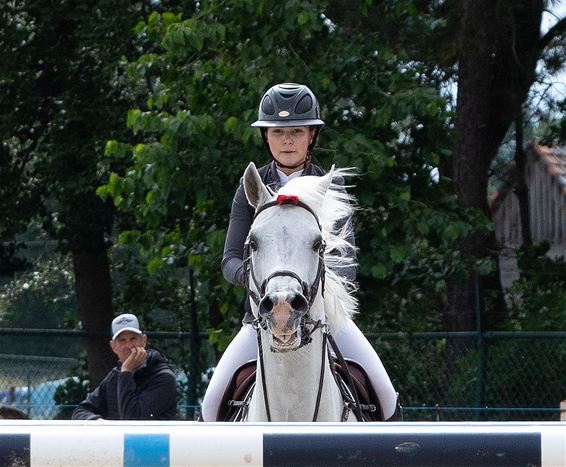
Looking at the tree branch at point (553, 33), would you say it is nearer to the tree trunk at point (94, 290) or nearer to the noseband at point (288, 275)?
the tree trunk at point (94, 290)

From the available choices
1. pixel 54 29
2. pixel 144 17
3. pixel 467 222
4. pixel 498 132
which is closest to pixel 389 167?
pixel 467 222

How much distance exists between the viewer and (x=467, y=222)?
444 inches

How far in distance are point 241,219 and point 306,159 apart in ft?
1.66

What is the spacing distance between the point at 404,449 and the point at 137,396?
6471 mm

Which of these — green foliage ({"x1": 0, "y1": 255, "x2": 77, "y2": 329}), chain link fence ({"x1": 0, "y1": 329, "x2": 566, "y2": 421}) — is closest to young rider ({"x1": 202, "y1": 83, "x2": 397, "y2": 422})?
chain link fence ({"x1": 0, "y1": 329, "x2": 566, "y2": 421})

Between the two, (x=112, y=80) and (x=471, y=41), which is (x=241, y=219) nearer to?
(x=471, y=41)

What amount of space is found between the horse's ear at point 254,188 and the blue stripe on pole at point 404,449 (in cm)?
254

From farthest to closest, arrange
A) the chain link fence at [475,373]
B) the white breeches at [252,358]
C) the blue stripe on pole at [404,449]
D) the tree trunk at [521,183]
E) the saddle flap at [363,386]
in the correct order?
the tree trunk at [521,183], the chain link fence at [475,373], the white breeches at [252,358], the saddle flap at [363,386], the blue stripe on pole at [404,449]

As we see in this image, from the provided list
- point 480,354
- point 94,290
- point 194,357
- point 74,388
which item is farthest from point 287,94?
point 94,290

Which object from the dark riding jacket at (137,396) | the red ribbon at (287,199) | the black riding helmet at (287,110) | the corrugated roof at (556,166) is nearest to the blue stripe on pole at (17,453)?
the red ribbon at (287,199)

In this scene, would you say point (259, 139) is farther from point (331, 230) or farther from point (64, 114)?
point (64, 114)

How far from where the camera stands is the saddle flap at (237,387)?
4.96 metres

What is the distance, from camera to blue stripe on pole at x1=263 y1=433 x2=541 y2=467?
207cm

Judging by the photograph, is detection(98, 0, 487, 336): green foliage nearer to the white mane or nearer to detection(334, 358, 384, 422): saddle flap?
detection(334, 358, 384, 422): saddle flap
